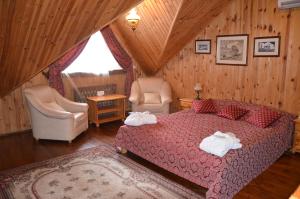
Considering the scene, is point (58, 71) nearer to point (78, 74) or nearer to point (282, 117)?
point (78, 74)

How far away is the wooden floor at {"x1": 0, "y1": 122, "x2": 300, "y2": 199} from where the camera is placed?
9.52 feet

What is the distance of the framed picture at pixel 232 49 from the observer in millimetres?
4441

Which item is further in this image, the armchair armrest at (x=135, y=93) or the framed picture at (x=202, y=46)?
the armchair armrest at (x=135, y=93)

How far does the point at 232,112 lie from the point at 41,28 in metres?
3.05

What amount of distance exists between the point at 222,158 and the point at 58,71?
3617 millimetres

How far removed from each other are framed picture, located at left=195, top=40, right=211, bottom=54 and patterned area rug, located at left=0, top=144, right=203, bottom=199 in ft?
8.86

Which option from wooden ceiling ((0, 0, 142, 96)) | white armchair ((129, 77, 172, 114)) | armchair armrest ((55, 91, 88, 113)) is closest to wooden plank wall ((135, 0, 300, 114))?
white armchair ((129, 77, 172, 114))

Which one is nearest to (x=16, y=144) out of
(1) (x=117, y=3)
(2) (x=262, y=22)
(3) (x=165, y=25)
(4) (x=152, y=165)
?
(4) (x=152, y=165)

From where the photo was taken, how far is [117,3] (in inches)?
135

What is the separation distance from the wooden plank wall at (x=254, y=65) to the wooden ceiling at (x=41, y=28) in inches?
76.3

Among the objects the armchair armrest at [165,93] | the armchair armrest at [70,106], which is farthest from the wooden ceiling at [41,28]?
the armchair armrest at [165,93]

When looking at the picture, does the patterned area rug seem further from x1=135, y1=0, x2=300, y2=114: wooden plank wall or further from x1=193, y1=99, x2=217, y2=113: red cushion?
x1=135, y1=0, x2=300, y2=114: wooden plank wall

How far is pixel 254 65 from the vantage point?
4.35 m

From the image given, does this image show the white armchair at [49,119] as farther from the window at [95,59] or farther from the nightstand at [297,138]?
the nightstand at [297,138]
